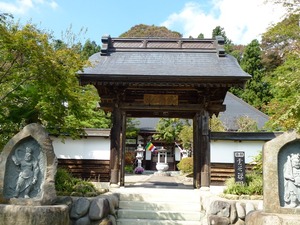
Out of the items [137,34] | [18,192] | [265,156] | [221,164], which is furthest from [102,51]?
[137,34]

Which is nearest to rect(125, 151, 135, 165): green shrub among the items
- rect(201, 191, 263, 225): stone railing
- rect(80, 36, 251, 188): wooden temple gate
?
rect(80, 36, 251, 188): wooden temple gate

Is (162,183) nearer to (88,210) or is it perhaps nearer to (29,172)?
(88,210)

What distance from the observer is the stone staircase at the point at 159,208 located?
7.59m

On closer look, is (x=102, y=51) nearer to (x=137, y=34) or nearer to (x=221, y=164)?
(x=221, y=164)

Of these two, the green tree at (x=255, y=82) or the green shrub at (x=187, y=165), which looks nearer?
the green shrub at (x=187, y=165)

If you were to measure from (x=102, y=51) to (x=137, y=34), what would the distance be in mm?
44122

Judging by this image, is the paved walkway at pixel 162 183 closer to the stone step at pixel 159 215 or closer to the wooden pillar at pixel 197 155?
the wooden pillar at pixel 197 155

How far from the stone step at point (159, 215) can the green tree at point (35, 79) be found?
9.92ft

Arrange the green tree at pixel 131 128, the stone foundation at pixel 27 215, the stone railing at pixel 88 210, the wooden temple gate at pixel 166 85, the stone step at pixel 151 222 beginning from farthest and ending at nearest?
the green tree at pixel 131 128 → the wooden temple gate at pixel 166 85 → the stone step at pixel 151 222 → the stone railing at pixel 88 210 → the stone foundation at pixel 27 215

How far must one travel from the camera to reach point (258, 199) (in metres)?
7.49

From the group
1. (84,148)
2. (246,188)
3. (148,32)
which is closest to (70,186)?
(84,148)

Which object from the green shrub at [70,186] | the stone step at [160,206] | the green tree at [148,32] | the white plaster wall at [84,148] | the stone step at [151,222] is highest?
the green tree at [148,32]

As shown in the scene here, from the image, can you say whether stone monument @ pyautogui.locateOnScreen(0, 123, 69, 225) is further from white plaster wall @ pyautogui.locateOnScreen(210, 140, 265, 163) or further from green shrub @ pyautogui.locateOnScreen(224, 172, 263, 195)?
white plaster wall @ pyautogui.locateOnScreen(210, 140, 265, 163)

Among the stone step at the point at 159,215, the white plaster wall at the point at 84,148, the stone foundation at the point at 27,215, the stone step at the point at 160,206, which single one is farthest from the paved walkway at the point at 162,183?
the stone foundation at the point at 27,215
